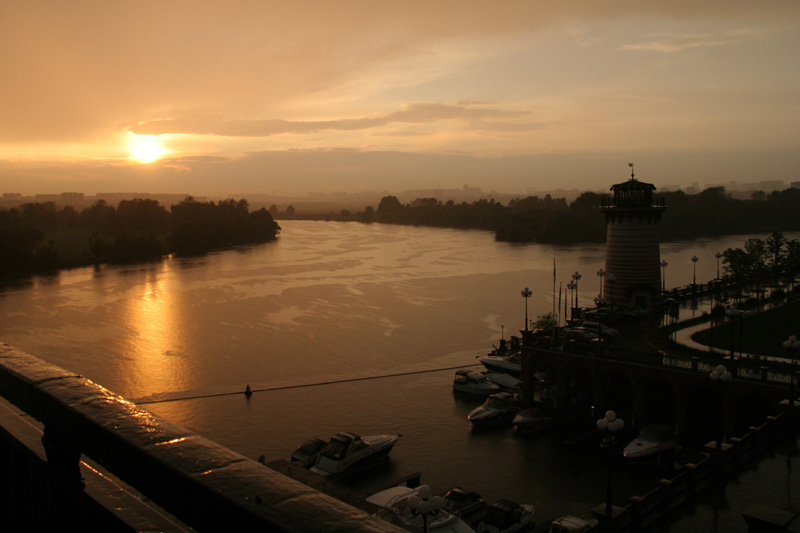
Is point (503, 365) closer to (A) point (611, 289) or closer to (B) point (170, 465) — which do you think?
(A) point (611, 289)

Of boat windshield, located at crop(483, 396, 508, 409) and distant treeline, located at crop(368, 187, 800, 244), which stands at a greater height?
distant treeline, located at crop(368, 187, 800, 244)

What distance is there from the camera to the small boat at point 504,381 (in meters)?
20.1

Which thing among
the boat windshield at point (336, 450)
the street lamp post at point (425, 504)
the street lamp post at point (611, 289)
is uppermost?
the street lamp post at point (611, 289)

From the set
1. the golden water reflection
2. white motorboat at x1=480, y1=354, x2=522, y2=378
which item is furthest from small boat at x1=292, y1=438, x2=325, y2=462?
white motorboat at x1=480, y1=354, x2=522, y2=378

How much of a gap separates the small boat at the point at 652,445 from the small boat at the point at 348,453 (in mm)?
5428

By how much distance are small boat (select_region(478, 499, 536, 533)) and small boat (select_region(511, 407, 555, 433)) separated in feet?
17.0

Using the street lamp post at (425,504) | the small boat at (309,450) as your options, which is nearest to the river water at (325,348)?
the small boat at (309,450)

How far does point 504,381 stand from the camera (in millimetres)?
20391

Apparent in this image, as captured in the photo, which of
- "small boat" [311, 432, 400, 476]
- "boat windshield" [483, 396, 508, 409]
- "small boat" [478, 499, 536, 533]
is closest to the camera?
"small boat" [478, 499, 536, 533]

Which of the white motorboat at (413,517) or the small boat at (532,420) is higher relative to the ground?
the white motorboat at (413,517)

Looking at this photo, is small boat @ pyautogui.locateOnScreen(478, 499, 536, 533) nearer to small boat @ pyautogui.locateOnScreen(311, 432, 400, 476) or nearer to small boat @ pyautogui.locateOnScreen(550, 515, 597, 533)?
small boat @ pyautogui.locateOnScreen(550, 515, 597, 533)

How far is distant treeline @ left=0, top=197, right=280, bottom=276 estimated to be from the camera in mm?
50406

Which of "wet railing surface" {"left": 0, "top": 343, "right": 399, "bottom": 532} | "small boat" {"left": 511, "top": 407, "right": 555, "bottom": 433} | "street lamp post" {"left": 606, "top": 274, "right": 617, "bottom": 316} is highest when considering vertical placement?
"wet railing surface" {"left": 0, "top": 343, "right": 399, "bottom": 532}

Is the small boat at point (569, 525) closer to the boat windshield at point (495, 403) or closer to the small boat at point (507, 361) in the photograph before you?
the boat windshield at point (495, 403)
